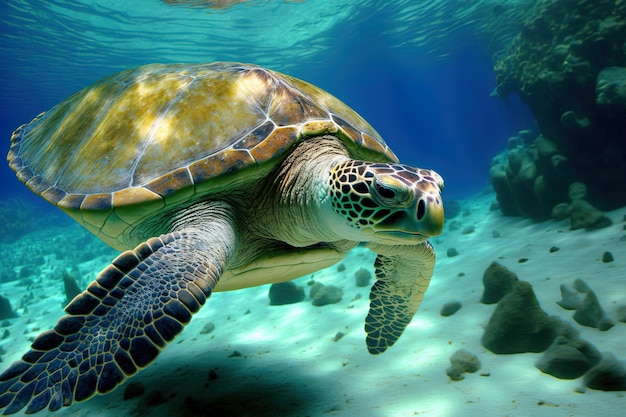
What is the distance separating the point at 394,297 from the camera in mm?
3918

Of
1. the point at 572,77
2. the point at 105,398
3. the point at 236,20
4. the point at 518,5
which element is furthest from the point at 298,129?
the point at 518,5

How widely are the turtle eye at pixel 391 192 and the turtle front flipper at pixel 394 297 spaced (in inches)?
67.7

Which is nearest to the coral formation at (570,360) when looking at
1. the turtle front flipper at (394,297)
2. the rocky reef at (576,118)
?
the turtle front flipper at (394,297)

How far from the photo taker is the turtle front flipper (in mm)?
3783

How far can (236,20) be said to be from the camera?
69.2ft

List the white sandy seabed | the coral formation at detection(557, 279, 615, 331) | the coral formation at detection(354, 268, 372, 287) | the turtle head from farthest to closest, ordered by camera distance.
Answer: the coral formation at detection(354, 268, 372, 287)
the coral formation at detection(557, 279, 615, 331)
the white sandy seabed
the turtle head

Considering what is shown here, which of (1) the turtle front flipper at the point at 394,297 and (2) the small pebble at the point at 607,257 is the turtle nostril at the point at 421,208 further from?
(2) the small pebble at the point at 607,257

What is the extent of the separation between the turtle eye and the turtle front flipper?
5.64ft

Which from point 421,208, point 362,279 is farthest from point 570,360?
point 362,279

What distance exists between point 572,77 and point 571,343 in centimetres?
948

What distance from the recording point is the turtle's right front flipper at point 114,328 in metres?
1.79

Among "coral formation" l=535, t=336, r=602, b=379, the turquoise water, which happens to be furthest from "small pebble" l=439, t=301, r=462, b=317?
"coral formation" l=535, t=336, r=602, b=379

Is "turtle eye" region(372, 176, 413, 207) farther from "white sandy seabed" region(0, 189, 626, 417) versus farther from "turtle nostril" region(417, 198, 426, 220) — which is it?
"white sandy seabed" region(0, 189, 626, 417)

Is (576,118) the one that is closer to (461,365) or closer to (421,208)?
(461,365)
